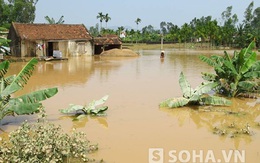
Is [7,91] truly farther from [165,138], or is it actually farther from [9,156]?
[165,138]

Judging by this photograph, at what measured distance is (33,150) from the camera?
5641mm

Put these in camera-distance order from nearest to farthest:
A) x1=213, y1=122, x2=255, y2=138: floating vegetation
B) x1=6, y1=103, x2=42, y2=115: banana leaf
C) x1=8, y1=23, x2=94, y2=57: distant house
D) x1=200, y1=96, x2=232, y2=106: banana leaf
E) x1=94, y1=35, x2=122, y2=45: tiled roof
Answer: x1=6, y1=103, x2=42, y2=115: banana leaf < x1=213, y1=122, x2=255, y2=138: floating vegetation < x1=200, y1=96, x2=232, y2=106: banana leaf < x1=8, y1=23, x2=94, y2=57: distant house < x1=94, y1=35, x2=122, y2=45: tiled roof

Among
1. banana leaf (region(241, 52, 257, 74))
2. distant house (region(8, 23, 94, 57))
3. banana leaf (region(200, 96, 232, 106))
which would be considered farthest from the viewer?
distant house (region(8, 23, 94, 57))

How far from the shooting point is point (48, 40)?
3269 centimetres

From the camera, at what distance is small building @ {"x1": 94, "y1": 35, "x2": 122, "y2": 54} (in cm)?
3947

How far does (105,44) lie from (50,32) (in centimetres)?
839

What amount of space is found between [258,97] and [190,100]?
4346 mm

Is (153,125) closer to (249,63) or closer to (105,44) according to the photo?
(249,63)

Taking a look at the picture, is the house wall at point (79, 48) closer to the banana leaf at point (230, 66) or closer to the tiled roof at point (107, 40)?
the tiled roof at point (107, 40)

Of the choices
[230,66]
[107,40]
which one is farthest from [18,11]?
[230,66]

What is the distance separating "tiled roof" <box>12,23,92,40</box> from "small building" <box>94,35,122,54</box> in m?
2.91

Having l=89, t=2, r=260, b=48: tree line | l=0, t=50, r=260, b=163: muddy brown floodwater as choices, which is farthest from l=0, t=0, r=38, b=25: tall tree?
l=0, t=50, r=260, b=163: muddy brown floodwater

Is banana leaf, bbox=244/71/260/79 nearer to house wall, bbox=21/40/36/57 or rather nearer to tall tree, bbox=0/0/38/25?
house wall, bbox=21/40/36/57

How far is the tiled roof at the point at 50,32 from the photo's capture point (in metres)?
31.8
